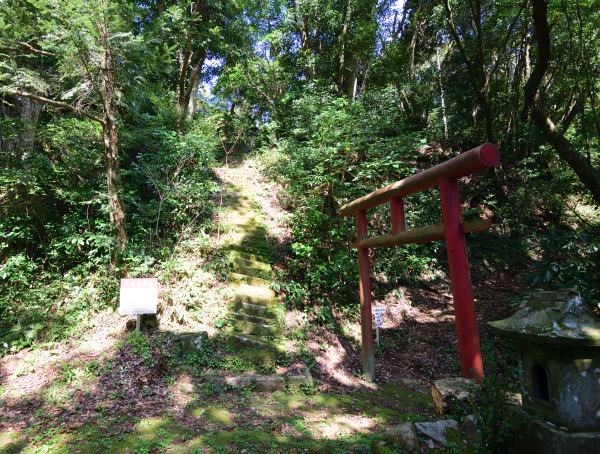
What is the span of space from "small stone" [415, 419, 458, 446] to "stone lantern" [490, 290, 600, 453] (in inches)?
37.2

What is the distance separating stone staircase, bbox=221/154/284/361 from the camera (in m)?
6.38

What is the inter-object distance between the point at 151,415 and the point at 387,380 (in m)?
4.02

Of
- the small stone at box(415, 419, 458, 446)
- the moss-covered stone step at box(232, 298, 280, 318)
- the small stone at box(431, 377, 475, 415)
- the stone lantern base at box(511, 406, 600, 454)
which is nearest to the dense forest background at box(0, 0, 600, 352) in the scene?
the moss-covered stone step at box(232, 298, 280, 318)

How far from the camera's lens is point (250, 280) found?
A: 306 inches

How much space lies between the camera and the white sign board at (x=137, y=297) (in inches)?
220

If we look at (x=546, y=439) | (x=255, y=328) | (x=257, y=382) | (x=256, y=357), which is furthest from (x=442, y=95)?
(x=546, y=439)

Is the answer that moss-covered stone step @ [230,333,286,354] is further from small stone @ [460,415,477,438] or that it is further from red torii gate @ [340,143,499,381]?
small stone @ [460,415,477,438]

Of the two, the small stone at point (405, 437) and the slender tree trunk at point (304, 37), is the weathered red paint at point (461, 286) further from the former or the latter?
the slender tree trunk at point (304, 37)

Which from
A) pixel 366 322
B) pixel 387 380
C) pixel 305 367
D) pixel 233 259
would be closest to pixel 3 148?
pixel 233 259

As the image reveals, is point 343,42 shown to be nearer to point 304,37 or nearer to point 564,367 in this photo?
point 304,37

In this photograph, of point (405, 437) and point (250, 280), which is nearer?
point (405, 437)

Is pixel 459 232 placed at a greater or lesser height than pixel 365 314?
greater

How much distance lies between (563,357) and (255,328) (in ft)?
16.9

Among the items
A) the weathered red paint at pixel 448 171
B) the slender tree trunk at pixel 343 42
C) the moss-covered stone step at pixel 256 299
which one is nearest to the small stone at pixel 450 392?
the weathered red paint at pixel 448 171
